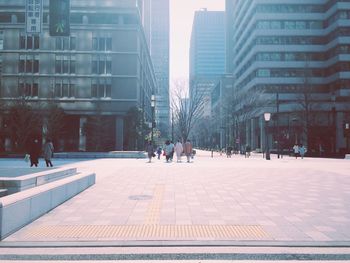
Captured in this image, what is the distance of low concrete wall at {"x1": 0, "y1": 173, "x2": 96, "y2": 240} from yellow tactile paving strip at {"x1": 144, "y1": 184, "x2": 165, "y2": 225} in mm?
2087

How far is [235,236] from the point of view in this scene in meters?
5.78

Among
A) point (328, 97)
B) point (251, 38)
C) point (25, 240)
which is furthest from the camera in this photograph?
point (251, 38)

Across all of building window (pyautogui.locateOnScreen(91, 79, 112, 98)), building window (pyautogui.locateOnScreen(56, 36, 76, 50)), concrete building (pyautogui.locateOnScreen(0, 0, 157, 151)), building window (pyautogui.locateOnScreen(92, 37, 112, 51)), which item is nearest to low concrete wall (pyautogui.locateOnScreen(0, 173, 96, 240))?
concrete building (pyautogui.locateOnScreen(0, 0, 157, 151))

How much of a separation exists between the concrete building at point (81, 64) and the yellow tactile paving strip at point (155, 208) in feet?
130

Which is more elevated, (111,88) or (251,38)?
(251,38)

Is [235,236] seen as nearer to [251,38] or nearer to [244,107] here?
[244,107]

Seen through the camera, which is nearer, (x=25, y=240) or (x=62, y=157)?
(x=25, y=240)

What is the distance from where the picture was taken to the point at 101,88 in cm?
5047

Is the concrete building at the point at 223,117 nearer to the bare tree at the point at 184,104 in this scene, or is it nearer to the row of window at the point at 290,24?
the bare tree at the point at 184,104

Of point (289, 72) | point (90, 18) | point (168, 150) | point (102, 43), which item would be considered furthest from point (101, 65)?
point (289, 72)

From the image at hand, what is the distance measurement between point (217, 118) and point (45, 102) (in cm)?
4339

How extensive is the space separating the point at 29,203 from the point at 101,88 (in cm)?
4496

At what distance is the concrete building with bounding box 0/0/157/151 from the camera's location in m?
49.7

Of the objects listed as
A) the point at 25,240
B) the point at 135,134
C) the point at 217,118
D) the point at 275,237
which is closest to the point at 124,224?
the point at 25,240
